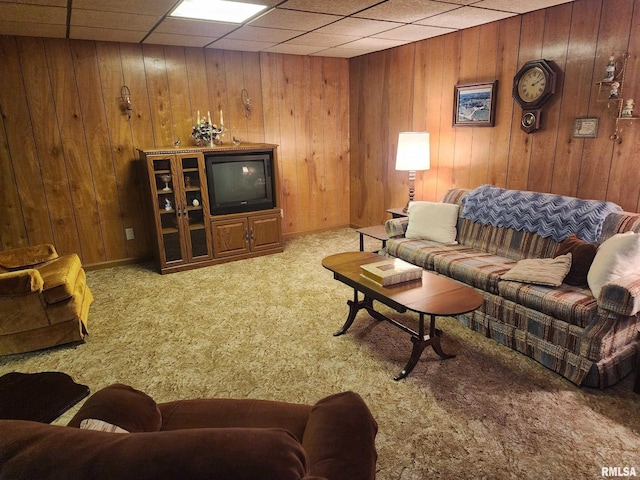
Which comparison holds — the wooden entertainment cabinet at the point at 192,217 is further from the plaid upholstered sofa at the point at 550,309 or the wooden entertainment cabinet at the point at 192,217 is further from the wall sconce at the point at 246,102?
the plaid upholstered sofa at the point at 550,309

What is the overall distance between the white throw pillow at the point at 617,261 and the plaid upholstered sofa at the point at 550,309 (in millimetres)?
53

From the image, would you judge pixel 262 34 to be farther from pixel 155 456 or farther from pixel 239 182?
pixel 155 456

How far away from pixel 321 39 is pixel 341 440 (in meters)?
4.14

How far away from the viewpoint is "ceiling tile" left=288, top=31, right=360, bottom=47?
4133 millimetres

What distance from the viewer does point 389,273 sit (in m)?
2.60

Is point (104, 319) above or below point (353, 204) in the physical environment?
below

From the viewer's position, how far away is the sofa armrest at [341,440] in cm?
106

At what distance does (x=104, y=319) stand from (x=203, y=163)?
1859 millimetres

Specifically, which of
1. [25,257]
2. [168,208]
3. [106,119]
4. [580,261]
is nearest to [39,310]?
[25,257]

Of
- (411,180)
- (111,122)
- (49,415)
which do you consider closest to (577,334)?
(411,180)

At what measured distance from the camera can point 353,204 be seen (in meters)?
6.09

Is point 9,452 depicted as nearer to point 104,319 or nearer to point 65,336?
point 65,336

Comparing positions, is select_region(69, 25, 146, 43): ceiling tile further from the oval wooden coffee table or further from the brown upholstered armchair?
the oval wooden coffee table

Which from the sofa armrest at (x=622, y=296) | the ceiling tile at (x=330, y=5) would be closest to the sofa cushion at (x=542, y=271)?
the sofa armrest at (x=622, y=296)
